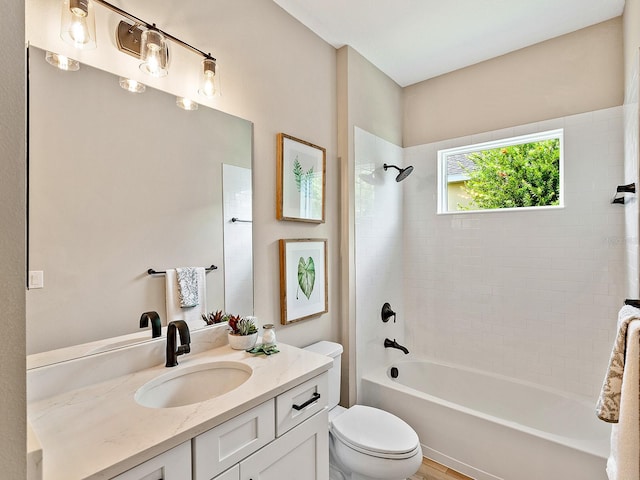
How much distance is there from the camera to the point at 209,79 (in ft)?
4.87

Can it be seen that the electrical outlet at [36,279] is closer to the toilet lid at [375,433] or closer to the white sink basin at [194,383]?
the white sink basin at [194,383]

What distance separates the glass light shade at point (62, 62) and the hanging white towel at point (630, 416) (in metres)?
2.02

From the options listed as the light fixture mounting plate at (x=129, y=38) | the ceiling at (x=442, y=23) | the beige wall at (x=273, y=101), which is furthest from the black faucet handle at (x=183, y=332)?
the ceiling at (x=442, y=23)

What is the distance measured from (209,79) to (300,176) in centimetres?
74

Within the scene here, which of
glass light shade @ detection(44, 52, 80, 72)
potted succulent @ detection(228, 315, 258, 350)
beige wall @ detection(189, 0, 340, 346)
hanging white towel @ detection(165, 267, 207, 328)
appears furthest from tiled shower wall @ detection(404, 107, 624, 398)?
glass light shade @ detection(44, 52, 80, 72)

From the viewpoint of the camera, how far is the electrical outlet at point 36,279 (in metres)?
1.04

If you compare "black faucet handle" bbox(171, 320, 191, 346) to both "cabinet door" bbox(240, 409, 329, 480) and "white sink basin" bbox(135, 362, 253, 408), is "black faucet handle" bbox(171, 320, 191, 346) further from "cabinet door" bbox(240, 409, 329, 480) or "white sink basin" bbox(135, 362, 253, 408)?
"cabinet door" bbox(240, 409, 329, 480)

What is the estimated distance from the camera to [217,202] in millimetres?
1582

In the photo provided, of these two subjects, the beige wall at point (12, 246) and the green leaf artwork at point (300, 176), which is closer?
the beige wall at point (12, 246)

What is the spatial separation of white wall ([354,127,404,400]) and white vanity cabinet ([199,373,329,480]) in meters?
1.04

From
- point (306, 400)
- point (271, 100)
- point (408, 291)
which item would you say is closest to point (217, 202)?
point (271, 100)

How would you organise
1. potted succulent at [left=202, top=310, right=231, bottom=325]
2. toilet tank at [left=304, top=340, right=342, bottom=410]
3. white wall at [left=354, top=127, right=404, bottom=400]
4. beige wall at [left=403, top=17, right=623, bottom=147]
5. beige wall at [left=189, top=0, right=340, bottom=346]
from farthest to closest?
1. white wall at [left=354, top=127, right=404, bottom=400]
2. beige wall at [left=403, top=17, right=623, bottom=147]
3. toilet tank at [left=304, top=340, right=342, bottom=410]
4. beige wall at [left=189, top=0, right=340, bottom=346]
5. potted succulent at [left=202, top=310, right=231, bottom=325]

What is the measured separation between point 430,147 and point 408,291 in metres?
1.30

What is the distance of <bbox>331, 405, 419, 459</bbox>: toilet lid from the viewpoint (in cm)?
159
